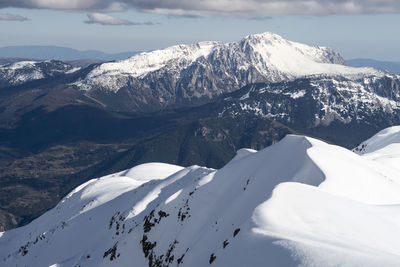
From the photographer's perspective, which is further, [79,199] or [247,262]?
[79,199]

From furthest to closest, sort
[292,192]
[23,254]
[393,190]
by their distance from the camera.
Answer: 1. [23,254]
2. [393,190]
3. [292,192]

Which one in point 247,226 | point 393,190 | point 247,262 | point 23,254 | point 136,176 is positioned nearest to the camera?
point 247,262

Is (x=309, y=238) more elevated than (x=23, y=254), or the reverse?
(x=309, y=238)

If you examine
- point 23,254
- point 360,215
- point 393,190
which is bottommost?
point 23,254

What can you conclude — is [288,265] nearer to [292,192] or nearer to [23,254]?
[292,192]

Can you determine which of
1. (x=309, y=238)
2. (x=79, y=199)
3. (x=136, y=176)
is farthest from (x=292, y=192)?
(x=136, y=176)

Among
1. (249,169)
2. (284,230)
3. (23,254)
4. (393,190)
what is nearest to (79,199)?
(23,254)
